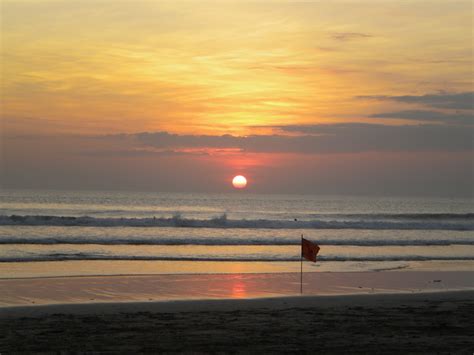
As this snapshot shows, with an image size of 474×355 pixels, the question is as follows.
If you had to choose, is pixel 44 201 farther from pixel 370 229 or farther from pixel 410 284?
pixel 410 284

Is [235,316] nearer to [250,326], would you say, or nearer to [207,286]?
[250,326]

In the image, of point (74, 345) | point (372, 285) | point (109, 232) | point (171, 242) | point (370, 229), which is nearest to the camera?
point (74, 345)

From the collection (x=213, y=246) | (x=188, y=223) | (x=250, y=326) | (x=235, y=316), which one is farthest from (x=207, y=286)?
(x=188, y=223)

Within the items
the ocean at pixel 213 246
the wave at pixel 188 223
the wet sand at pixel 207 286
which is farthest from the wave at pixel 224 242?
the wet sand at pixel 207 286

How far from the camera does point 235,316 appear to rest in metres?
12.8

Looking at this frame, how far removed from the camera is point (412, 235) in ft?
134

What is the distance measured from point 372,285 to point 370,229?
26890 mm

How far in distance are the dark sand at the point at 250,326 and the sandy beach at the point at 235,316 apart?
0.02 m

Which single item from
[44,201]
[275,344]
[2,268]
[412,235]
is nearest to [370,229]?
[412,235]

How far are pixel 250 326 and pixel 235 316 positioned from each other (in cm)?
112

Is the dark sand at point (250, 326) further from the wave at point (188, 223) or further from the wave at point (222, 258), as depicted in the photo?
the wave at point (188, 223)

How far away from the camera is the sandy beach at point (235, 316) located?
33.1 ft

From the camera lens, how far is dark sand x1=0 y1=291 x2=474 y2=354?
9.94 metres

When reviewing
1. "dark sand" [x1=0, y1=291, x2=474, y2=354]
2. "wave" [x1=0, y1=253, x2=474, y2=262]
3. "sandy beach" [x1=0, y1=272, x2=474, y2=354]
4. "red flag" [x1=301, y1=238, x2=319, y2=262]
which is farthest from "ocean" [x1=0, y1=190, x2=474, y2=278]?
"dark sand" [x1=0, y1=291, x2=474, y2=354]
